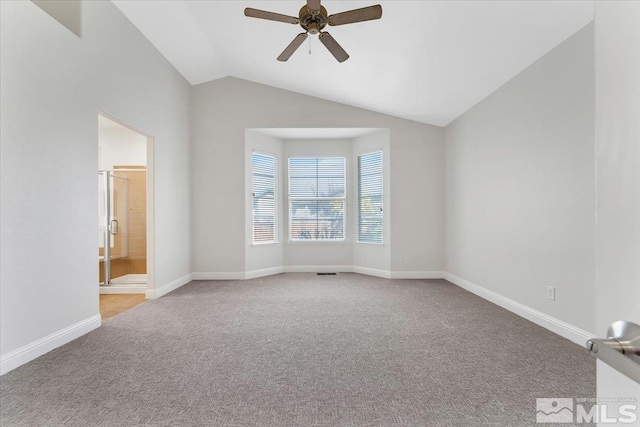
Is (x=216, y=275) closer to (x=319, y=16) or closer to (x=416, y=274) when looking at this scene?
(x=416, y=274)

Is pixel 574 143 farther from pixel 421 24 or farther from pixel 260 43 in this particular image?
pixel 260 43

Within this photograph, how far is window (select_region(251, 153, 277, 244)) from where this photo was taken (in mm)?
5887

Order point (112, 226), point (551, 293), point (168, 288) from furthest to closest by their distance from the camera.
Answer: point (112, 226) < point (168, 288) < point (551, 293)

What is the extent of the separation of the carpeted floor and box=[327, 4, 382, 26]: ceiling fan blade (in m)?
2.72

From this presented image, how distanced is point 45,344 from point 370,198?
4.82 metres

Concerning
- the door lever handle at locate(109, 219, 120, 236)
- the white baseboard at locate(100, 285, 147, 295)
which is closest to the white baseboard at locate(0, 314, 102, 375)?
the white baseboard at locate(100, 285, 147, 295)

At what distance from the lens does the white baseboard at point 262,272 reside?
563 centimetres

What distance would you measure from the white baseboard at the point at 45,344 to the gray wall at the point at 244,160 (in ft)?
8.12

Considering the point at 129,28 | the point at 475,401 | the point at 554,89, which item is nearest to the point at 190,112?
the point at 129,28

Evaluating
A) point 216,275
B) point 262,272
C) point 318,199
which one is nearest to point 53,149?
point 216,275

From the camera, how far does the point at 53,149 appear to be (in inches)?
108

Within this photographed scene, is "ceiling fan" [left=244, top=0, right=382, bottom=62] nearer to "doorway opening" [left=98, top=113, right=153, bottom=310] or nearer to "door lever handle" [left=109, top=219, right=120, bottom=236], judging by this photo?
"doorway opening" [left=98, top=113, right=153, bottom=310]

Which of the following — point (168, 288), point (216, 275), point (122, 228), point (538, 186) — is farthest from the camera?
point (216, 275)

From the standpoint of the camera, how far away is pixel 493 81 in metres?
3.79
